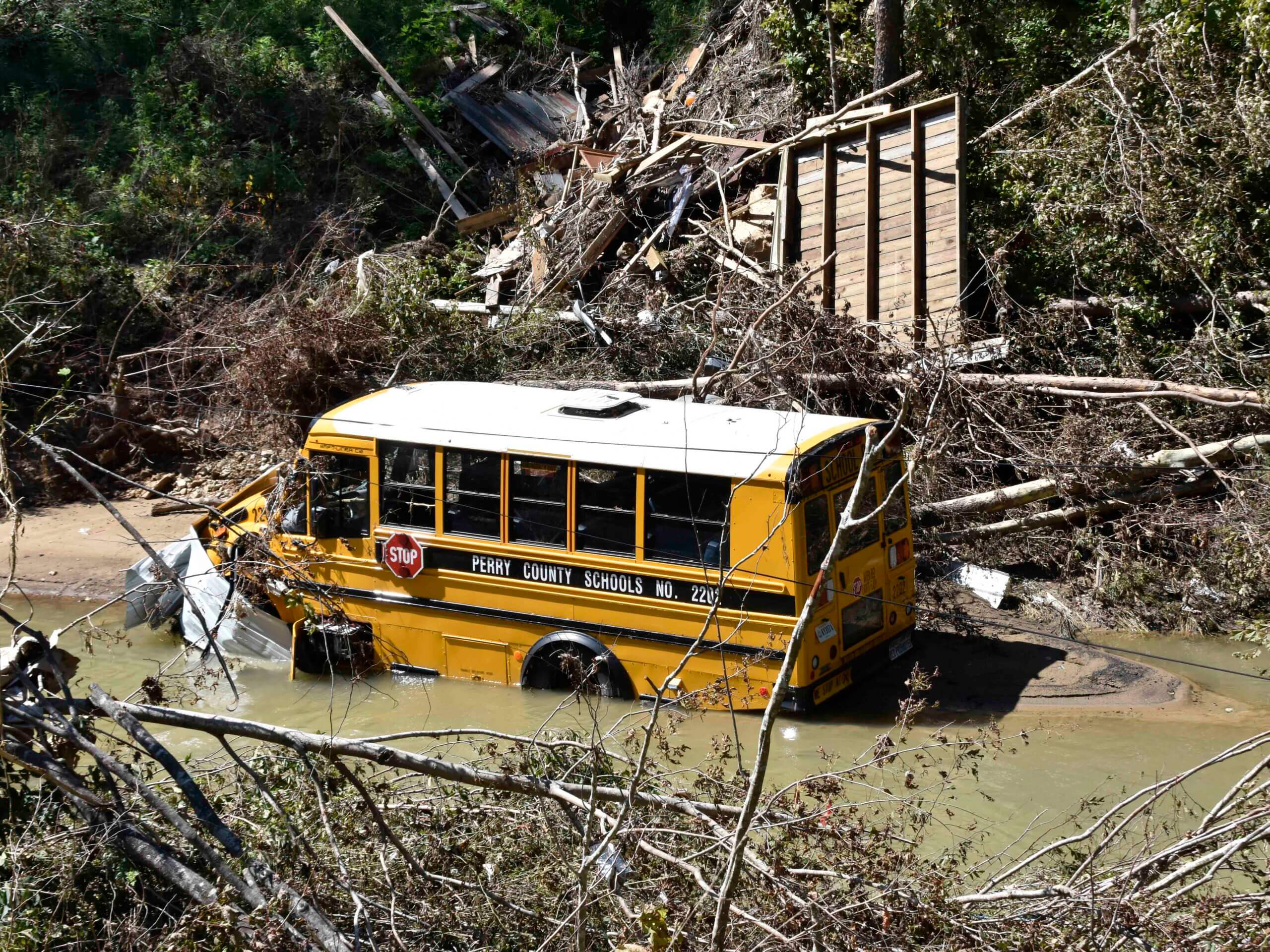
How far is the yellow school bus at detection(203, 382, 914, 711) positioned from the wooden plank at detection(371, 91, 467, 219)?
8.59m

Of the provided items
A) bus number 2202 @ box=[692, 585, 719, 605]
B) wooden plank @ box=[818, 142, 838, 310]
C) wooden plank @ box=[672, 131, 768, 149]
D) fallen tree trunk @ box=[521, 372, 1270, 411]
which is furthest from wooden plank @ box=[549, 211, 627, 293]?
bus number 2202 @ box=[692, 585, 719, 605]

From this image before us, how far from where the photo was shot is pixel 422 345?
44.9ft

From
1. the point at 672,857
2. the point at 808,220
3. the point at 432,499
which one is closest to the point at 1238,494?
the point at 808,220

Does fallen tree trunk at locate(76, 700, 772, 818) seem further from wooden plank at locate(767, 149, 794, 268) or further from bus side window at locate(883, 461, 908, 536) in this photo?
wooden plank at locate(767, 149, 794, 268)

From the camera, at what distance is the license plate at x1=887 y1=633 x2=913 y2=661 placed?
9.09 m

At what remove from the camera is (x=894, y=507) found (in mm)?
9336

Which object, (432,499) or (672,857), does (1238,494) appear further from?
(672,857)

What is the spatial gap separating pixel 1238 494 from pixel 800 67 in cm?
807

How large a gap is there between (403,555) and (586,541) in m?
1.55

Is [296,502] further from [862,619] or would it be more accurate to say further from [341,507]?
[862,619]

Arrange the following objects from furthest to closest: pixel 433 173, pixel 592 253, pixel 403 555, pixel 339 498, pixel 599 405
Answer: pixel 433 173 → pixel 592 253 → pixel 339 498 → pixel 403 555 → pixel 599 405

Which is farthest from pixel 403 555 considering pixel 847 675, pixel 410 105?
pixel 410 105

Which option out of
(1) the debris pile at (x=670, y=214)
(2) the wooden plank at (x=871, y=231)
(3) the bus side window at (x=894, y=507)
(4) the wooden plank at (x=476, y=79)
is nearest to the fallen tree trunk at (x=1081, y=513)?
(3) the bus side window at (x=894, y=507)

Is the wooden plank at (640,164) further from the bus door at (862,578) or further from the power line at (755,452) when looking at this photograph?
the bus door at (862,578)
